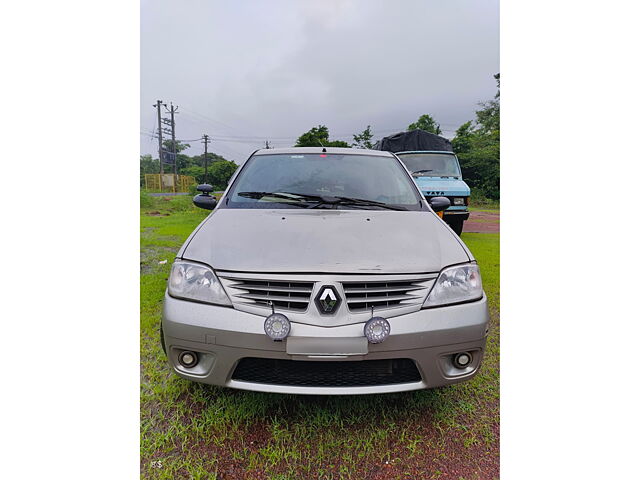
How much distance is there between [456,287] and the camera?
A: 1.52 m

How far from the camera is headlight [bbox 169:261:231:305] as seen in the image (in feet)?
4.80

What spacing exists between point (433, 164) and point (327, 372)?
22.3ft

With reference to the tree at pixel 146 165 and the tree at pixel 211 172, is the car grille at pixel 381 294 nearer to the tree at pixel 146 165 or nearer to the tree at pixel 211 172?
the tree at pixel 146 165

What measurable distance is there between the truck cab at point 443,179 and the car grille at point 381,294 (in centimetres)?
455

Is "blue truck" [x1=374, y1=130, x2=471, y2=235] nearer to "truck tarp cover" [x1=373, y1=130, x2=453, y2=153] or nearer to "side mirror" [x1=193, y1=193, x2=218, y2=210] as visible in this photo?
"truck tarp cover" [x1=373, y1=130, x2=453, y2=153]

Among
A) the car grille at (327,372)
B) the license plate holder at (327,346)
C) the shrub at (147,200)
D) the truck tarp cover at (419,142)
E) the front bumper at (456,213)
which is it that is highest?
the truck tarp cover at (419,142)

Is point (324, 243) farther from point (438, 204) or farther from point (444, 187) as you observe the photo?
point (444, 187)

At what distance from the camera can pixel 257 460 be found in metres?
1.39

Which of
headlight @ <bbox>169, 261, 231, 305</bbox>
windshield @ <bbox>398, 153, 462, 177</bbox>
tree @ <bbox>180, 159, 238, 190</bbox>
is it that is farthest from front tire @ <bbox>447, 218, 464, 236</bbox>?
tree @ <bbox>180, 159, 238, 190</bbox>

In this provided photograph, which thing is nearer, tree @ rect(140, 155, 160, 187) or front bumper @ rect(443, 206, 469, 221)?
tree @ rect(140, 155, 160, 187)

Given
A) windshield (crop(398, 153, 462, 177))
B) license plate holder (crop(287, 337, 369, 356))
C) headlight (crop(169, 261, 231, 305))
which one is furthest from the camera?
windshield (crop(398, 153, 462, 177))

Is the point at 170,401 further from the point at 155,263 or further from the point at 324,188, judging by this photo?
the point at 155,263

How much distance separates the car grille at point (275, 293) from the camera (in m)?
1.41

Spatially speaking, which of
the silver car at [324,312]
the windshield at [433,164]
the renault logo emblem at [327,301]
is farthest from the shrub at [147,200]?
the windshield at [433,164]
